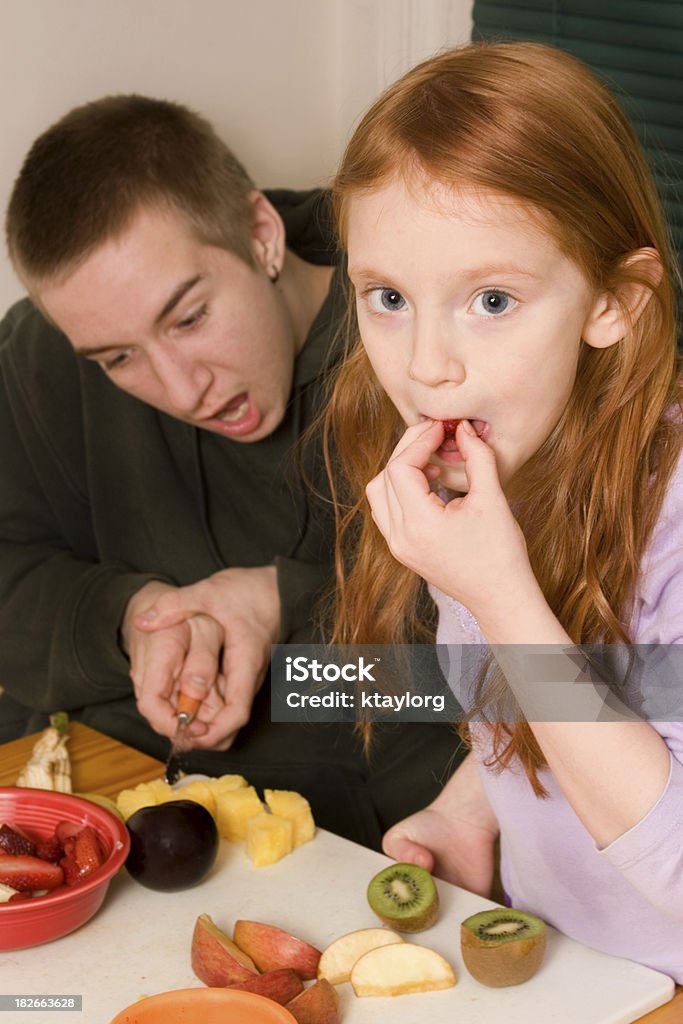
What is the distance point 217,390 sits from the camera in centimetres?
169

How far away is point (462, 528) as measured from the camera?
3.03 feet

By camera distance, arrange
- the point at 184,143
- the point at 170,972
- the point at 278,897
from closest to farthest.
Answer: the point at 170,972
the point at 278,897
the point at 184,143

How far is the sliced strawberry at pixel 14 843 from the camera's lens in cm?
114

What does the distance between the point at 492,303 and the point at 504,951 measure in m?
0.48

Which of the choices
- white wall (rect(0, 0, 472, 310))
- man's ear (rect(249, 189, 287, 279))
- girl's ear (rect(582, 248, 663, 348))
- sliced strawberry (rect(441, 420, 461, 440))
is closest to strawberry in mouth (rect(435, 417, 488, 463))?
sliced strawberry (rect(441, 420, 461, 440))

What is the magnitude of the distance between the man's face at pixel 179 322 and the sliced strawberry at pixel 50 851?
66 centimetres

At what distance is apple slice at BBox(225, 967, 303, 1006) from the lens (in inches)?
37.9

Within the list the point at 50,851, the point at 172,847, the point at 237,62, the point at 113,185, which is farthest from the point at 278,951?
the point at 237,62

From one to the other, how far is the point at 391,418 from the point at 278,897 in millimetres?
447

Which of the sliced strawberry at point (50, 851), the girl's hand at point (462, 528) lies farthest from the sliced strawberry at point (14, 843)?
the girl's hand at point (462, 528)

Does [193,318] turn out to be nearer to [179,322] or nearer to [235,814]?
[179,322]

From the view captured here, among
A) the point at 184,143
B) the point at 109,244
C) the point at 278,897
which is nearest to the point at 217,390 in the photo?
the point at 109,244

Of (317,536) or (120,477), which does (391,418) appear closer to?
(317,536)

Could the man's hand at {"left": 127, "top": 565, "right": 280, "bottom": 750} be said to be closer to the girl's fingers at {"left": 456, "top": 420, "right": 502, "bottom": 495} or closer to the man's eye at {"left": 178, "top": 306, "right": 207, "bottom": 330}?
the man's eye at {"left": 178, "top": 306, "right": 207, "bottom": 330}
